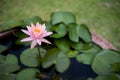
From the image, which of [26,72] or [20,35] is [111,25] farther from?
[26,72]

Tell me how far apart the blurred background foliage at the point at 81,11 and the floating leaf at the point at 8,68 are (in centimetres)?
89

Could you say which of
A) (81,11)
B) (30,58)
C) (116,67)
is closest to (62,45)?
(30,58)

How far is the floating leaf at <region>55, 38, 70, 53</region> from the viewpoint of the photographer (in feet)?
3.59

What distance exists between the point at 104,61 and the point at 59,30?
0.89 feet

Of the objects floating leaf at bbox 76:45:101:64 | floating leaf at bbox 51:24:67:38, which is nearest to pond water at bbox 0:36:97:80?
floating leaf at bbox 76:45:101:64

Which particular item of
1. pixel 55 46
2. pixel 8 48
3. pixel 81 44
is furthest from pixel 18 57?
pixel 81 44

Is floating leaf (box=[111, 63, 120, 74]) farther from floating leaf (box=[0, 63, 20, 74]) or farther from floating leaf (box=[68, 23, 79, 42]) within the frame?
floating leaf (box=[0, 63, 20, 74])

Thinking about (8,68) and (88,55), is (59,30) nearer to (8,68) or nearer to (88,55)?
(88,55)

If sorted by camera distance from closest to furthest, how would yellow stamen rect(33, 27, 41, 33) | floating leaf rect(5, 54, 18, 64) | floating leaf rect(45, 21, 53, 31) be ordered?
yellow stamen rect(33, 27, 41, 33)
floating leaf rect(5, 54, 18, 64)
floating leaf rect(45, 21, 53, 31)

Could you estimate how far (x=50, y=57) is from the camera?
102 cm

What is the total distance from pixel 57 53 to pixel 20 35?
24 cm

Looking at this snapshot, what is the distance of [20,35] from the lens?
115cm

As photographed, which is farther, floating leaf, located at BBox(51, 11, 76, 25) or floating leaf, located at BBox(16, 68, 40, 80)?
floating leaf, located at BBox(51, 11, 76, 25)

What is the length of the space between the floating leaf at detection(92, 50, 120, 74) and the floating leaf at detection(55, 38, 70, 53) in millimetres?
148
